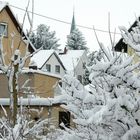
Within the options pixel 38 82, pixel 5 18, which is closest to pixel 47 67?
Answer: pixel 5 18

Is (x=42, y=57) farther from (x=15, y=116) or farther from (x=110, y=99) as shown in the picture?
(x=110, y=99)

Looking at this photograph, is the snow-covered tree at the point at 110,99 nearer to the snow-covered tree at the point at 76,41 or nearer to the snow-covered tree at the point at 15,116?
the snow-covered tree at the point at 15,116

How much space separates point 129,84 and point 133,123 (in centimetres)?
33

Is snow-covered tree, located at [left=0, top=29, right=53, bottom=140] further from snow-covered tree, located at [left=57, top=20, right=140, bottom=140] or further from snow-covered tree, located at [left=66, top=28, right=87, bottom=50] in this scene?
snow-covered tree, located at [left=66, top=28, right=87, bottom=50]

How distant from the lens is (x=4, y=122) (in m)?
5.63

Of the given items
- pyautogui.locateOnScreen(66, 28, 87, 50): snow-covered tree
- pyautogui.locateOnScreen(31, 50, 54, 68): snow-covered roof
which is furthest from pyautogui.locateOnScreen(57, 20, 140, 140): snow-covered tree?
pyautogui.locateOnScreen(66, 28, 87, 50): snow-covered tree

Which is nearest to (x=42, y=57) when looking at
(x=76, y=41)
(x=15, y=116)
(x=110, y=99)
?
(x=76, y=41)

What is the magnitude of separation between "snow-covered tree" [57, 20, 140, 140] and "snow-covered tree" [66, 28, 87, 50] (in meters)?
59.7

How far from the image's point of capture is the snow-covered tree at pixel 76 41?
64.4 m

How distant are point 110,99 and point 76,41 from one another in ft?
205

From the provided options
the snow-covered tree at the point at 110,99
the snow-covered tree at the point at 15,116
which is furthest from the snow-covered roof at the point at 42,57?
the snow-covered tree at the point at 110,99

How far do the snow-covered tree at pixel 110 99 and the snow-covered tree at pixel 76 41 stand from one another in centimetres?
5972

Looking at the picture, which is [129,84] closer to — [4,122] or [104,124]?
[104,124]

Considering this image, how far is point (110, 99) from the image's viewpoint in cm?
397
